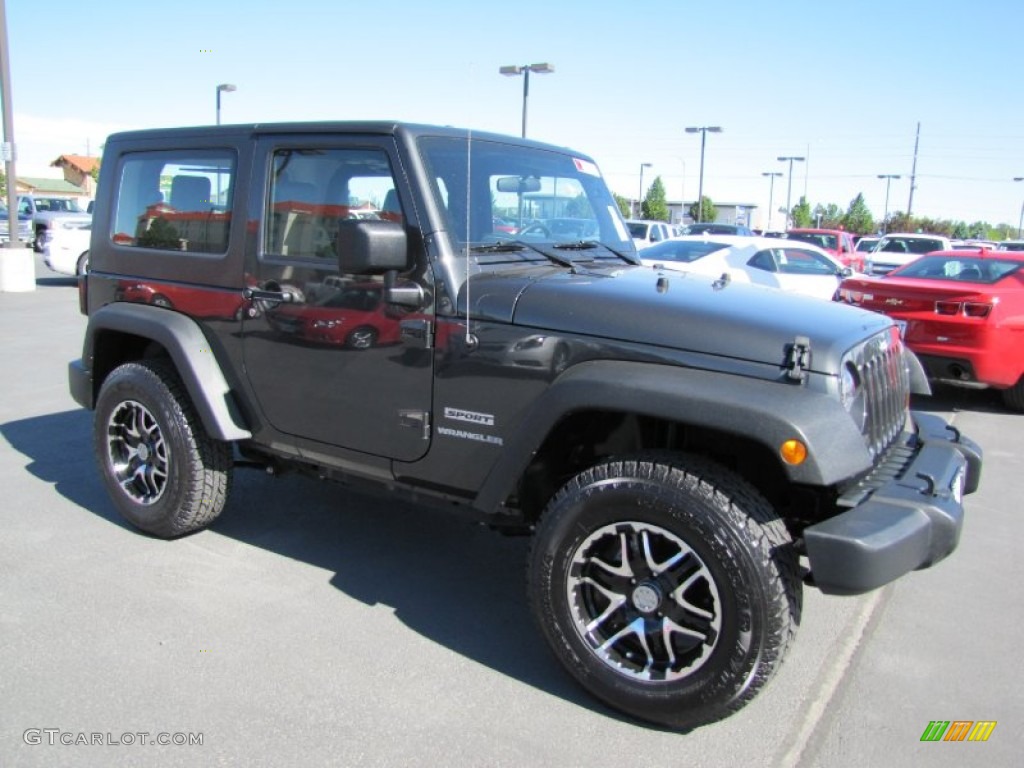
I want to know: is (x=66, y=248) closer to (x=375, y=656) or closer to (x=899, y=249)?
(x=375, y=656)

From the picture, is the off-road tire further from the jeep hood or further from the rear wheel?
the rear wheel

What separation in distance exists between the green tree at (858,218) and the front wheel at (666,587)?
74.2 metres

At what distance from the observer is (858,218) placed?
71875 millimetres

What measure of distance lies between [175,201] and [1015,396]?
749 centimetres

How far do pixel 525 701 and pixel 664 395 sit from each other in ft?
4.01

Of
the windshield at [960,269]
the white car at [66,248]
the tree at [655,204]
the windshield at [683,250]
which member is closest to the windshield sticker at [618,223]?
the windshield at [960,269]

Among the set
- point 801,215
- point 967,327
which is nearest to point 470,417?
point 967,327

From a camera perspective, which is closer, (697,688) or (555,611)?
(697,688)

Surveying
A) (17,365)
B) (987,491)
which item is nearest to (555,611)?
(987,491)

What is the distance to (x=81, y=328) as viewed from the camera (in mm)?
10812

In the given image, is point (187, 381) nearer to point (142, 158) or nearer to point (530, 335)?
point (142, 158)

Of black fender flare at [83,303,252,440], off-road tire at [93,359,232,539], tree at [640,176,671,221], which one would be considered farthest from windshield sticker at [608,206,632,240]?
tree at [640,176,671,221]

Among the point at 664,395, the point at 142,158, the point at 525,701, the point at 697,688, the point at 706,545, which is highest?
the point at 142,158

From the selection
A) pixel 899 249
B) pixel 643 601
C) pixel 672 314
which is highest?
pixel 899 249
